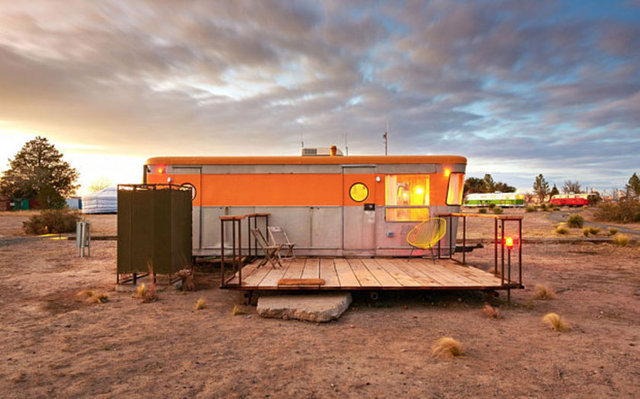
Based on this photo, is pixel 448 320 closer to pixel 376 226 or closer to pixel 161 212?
pixel 376 226

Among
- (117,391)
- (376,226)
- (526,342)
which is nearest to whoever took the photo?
(117,391)

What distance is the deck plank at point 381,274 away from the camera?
5.94m

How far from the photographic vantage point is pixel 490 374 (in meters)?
3.63

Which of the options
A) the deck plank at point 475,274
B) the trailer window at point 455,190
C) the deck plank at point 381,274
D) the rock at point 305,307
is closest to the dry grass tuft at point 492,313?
the deck plank at point 475,274

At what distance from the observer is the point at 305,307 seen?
542 cm

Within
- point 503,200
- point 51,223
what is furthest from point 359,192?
point 503,200

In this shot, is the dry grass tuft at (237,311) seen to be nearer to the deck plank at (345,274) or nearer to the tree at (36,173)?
the deck plank at (345,274)

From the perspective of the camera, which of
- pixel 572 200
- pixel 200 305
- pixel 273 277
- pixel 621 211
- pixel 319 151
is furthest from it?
pixel 572 200

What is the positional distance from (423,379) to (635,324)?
379 centimetres

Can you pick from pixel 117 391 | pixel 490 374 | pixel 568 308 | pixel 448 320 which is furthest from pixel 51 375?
pixel 568 308

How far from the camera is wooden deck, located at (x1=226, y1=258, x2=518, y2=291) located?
5836 millimetres

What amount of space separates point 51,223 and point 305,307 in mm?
18531

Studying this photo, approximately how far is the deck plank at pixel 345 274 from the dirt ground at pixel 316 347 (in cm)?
40

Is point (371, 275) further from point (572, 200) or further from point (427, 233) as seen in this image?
point (572, 200)
